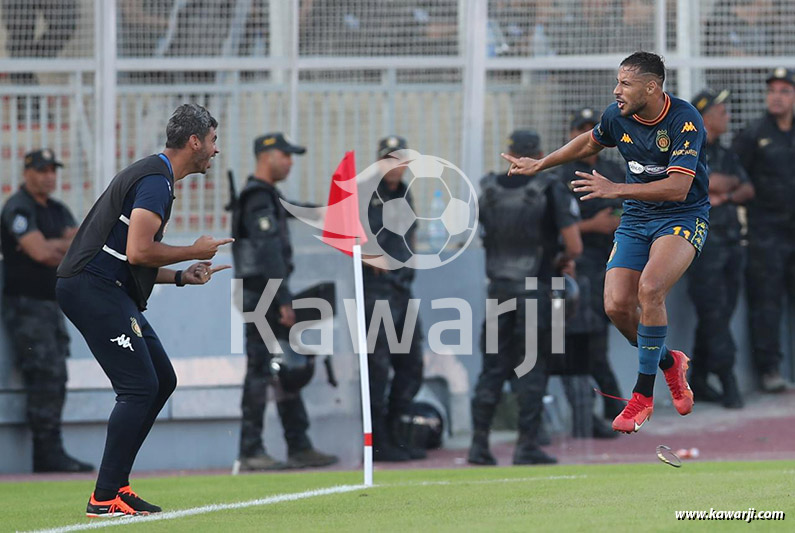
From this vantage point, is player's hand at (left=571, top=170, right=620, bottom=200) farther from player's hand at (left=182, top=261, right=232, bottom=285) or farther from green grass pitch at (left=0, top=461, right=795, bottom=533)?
player's hand at (left=182, top=261, right=232, bottom=285)

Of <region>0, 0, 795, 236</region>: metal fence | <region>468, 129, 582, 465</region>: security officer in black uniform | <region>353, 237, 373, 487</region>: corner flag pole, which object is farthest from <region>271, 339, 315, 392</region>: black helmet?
<region>0, 0, 795, 236</region>: metal fence

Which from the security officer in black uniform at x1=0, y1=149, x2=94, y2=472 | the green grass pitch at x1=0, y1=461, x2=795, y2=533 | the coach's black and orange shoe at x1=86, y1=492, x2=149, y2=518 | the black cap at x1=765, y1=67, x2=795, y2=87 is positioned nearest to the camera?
the green grass pitch at x1=0, y1=461, x2=795, y2=533

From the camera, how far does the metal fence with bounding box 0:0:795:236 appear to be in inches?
554

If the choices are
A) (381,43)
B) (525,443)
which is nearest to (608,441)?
(525,443)

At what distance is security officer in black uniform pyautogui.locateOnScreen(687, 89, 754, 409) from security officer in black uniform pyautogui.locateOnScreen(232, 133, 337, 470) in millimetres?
4142

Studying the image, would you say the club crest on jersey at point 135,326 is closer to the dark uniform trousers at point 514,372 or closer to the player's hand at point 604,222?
the dark uniform trousers at point 514,372

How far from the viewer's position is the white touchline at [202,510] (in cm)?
705

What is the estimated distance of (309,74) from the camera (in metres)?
14.2

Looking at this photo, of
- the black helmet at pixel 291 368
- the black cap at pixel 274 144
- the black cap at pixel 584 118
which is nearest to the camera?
the black cap at pixel 274 144

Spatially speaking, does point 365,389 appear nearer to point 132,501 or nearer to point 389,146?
point 132,501

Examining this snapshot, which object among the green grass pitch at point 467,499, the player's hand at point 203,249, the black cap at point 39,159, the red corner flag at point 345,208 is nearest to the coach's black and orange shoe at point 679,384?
the green grass pitch at point 467,499

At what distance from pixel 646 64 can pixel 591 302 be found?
198 inches

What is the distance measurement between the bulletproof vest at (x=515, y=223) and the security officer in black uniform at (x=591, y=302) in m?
1.04

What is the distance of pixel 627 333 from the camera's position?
8.54 m
